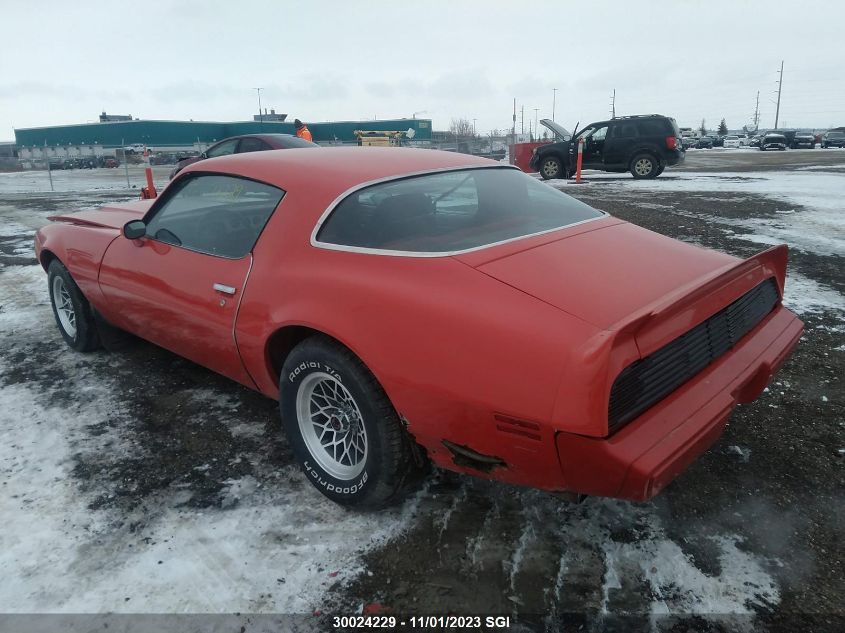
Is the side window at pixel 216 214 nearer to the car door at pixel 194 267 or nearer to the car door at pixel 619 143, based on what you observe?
the car door at pixel 194 267

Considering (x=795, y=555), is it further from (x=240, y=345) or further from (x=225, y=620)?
(x=240, y=345)

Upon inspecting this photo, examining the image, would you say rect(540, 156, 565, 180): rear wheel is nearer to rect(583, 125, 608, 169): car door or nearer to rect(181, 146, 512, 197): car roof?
rect(583, 125, 608, 169): car door

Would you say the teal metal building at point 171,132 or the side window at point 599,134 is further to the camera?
the teal metal building at point 171,132

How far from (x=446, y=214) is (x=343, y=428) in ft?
3.37

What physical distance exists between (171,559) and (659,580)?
1.70 m

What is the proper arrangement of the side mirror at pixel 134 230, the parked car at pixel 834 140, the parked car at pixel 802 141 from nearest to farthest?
the side mirror at pixel 134 230 < the parked car at pixel 802 141 < the parked car at pixel 834 140

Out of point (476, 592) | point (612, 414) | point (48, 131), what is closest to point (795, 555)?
point (612, 414)

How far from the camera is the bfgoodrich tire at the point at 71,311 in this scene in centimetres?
386

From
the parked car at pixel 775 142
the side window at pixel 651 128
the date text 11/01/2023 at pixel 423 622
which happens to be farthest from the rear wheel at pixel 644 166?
the parked car at pixel 775 142

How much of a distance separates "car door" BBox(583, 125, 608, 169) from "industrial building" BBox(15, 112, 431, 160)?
46053 mm

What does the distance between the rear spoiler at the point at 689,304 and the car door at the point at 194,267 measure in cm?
171

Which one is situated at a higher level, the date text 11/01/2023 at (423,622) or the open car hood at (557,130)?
the open car hood at (557,130)

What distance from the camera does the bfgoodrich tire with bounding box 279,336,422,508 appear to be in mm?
2105

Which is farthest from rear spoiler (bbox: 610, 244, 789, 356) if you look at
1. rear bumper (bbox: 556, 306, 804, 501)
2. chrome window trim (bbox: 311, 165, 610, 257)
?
chrome window trim (bbox: 311, 165, 610, 257)
